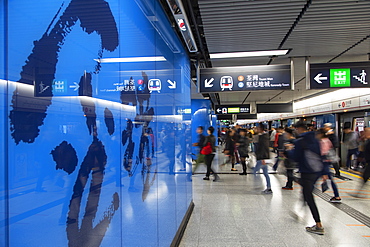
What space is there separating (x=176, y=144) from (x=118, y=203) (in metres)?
2.18

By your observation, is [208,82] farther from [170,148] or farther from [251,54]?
[170,148]

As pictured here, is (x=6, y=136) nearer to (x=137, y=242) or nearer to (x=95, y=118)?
(x=95, y=118)

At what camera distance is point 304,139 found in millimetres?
4043

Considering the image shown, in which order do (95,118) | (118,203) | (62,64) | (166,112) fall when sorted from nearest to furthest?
(62,64) → (95,118) → (118,203) → (166,112)

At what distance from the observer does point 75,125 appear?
Answer: 1176mm

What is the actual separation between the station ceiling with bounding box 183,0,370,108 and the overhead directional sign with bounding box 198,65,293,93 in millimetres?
481

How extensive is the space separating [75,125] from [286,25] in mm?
4047

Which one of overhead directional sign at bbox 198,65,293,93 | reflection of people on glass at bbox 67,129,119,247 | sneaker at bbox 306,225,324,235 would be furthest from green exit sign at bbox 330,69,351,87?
reflection of people on glass at bbox 67,129,119,247

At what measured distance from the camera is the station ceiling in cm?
360

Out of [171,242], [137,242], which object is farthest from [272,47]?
[137,242]

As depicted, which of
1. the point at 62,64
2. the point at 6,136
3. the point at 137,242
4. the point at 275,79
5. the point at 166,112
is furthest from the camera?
the point at 275,79

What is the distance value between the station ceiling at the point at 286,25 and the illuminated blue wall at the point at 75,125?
6.46 feet

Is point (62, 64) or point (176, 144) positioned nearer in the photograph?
point (62, 64)

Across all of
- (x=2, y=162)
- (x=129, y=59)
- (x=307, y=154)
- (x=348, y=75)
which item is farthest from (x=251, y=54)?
(x=2, y=162)
